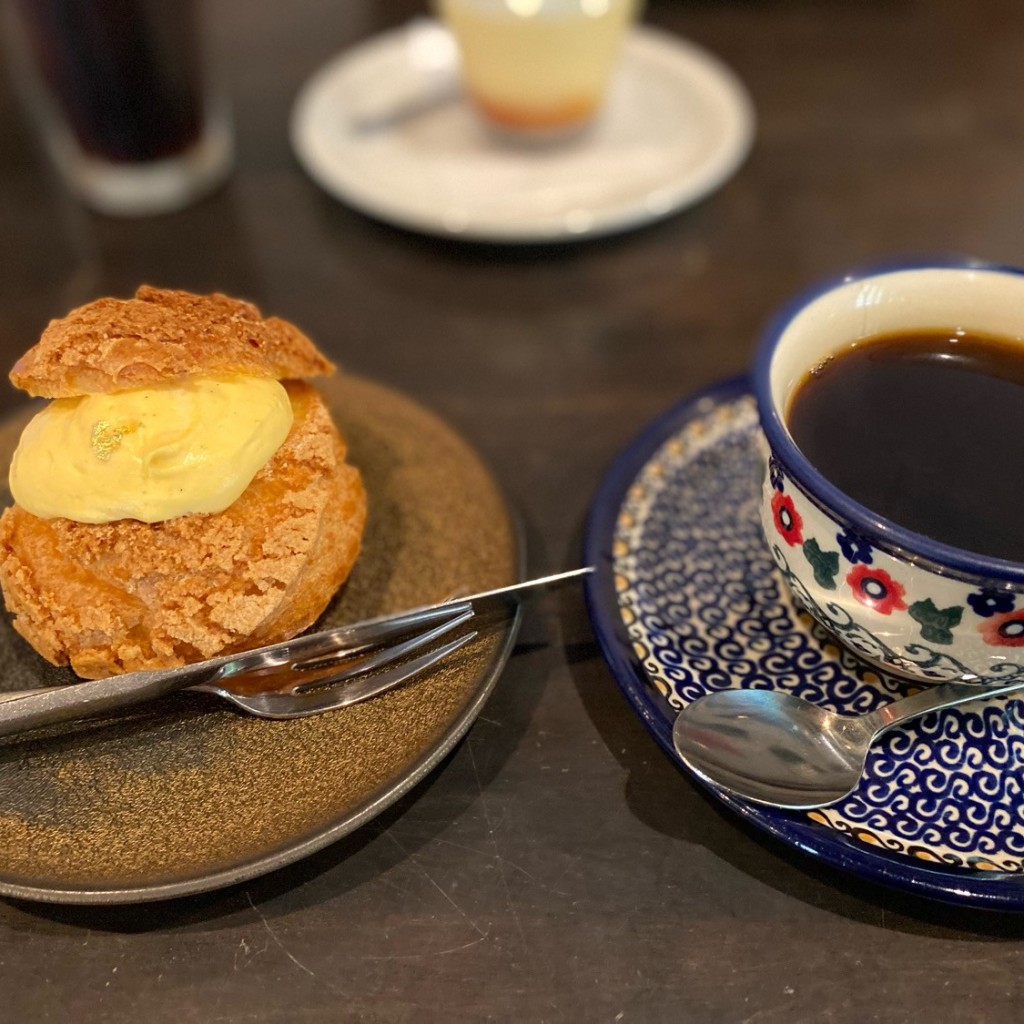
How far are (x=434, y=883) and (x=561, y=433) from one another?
0.68 meters

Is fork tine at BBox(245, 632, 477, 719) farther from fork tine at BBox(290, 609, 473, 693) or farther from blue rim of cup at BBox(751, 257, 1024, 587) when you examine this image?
blue rim of cup at BBox(751, 257, 1024, 587)

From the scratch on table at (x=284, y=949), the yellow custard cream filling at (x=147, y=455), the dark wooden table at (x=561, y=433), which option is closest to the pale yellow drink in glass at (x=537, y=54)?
the dark wooden table at (x=561, y=433)

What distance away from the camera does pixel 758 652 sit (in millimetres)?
926

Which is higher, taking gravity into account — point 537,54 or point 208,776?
point 537,54

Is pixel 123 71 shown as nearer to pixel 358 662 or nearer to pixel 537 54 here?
pixel 537 54

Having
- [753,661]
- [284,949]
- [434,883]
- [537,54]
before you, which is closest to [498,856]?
[434,883]

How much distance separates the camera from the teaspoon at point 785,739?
0.77 meters

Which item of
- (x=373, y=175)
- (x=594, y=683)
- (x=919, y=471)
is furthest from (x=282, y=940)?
(x=373, y=175)

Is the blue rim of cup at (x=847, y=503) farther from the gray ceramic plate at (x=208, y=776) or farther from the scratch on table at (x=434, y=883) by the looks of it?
the scratch on table at (x=434, y=883)

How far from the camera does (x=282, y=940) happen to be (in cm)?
75

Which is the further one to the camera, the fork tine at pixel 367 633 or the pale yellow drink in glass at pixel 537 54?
the pale yellow drink in glass at pixel 537 54

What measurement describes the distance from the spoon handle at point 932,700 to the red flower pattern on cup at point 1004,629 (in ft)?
0.28

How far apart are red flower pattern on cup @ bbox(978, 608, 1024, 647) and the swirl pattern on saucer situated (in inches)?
4.8

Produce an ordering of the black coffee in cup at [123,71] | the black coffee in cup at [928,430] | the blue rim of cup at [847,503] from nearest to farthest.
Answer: the blue rim of cup at [847,503]
the black coffee in cup at [928,430]
the black coffee in cup at [123,71]
